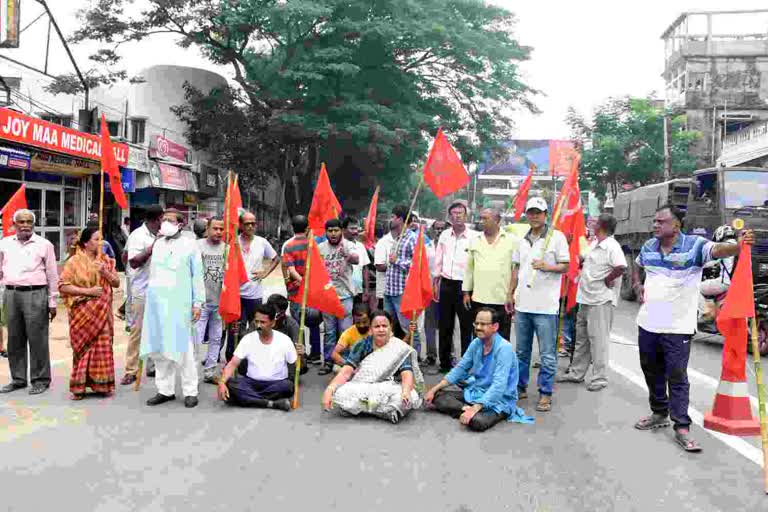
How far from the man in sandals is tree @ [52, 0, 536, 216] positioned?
16.5 metres

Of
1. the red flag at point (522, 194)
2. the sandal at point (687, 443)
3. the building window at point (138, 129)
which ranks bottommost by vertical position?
the sandal at point (687, 443)

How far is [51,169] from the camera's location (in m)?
16.1

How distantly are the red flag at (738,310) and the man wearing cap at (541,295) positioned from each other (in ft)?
4.86

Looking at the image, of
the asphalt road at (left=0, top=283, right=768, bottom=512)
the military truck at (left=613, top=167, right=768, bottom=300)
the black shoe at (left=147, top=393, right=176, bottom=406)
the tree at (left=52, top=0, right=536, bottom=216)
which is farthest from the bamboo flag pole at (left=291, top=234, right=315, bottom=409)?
the tree at (left=52, top=0, right=536, bottom=216)

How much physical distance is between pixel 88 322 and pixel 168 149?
1743 cm

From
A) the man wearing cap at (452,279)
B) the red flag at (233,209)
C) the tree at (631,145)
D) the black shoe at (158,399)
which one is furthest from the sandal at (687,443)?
the tree at (631,145)

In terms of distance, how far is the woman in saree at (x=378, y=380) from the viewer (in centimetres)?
547

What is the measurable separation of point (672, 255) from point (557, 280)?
1.15 meters

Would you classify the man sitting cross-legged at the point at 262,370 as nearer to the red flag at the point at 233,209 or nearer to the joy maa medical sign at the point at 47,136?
the red flag at the point at 233,209

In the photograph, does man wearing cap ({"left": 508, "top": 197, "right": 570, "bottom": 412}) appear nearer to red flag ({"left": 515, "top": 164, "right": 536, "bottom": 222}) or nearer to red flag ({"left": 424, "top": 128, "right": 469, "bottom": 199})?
red flag ({"left": 424, "top": 128, "right": 469, "bottom": 199})

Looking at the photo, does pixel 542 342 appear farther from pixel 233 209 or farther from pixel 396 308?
pixel 233 209

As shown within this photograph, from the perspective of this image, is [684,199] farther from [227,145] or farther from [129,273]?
[227,145]

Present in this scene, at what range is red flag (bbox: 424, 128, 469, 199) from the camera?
24.3ft

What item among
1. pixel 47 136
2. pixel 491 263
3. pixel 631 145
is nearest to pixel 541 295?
pixel 491 263
